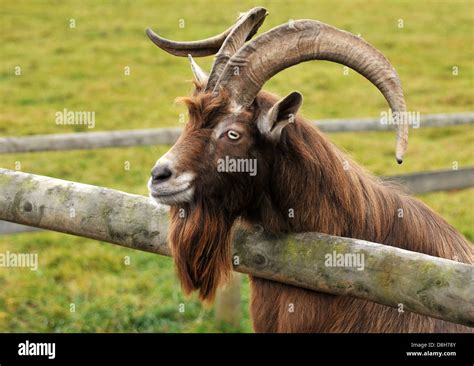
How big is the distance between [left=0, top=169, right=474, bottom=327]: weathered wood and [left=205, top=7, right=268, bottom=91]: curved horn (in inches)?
30.2

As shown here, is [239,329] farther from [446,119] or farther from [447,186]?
[446,119]

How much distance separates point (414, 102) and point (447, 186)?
29.0 ft

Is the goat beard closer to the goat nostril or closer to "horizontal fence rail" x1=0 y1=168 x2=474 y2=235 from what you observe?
the goat nostril

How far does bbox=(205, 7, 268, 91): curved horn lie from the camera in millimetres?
4270

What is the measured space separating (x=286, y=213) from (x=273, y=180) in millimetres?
186

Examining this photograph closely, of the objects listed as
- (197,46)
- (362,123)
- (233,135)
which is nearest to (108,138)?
(362,123)

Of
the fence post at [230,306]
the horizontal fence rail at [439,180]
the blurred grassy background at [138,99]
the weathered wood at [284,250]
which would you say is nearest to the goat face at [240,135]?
the weathered wood at [284,250]

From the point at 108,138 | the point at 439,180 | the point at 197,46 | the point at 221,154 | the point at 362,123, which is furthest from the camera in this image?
the point at 362,123

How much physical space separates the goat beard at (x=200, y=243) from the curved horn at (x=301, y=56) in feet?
1.99

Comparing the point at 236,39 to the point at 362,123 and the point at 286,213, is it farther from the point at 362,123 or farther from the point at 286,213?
the point at 362,123

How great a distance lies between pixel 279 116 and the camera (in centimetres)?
412

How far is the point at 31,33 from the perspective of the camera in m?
20.0

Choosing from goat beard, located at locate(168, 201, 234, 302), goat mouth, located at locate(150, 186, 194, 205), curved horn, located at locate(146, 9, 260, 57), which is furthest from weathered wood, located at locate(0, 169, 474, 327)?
curved horn, located at locate(146, 9, 260, 57)

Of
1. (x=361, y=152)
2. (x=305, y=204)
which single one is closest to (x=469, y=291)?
(x=305, y=204)
